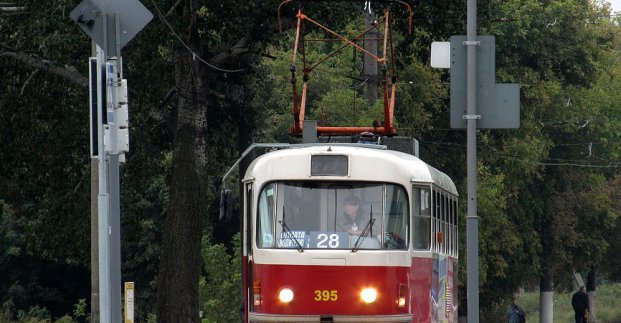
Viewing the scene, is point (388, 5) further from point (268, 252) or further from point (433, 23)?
point (268, 252)

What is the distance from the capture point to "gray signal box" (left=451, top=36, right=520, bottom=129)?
1512cm

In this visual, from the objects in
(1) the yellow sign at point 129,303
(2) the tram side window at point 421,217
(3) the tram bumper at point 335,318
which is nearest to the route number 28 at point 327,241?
(3) the tram bumper at point 335,318

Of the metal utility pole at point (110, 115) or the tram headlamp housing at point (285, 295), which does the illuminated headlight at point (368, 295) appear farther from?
the metal utility pole at point (110, 115)

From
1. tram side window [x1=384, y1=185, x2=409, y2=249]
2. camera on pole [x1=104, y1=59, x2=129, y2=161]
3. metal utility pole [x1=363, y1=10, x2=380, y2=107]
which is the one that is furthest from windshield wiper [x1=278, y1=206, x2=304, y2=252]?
metal utility pole [x1=363, y1=10, x2=380, y2=107]

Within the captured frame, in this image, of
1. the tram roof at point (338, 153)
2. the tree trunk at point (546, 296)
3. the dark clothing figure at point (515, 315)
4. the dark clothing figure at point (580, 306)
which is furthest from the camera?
the tree trunk at point (546, 296)

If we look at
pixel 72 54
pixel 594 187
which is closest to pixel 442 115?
pixel 594 187

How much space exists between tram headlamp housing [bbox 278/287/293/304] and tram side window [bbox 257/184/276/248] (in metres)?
0.55

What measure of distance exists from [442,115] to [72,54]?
21096mm

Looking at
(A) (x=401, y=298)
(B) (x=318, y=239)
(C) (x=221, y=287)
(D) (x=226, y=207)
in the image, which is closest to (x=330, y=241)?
(B) (x=318, y=239)

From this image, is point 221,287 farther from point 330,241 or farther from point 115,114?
point 115,114

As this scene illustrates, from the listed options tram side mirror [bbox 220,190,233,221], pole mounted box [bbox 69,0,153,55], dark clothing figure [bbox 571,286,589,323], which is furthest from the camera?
dark clothing figure [bbox 571,286,589,323]

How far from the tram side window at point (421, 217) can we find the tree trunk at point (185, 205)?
10335 mm

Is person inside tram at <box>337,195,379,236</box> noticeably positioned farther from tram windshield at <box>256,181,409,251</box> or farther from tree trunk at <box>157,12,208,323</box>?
tree trunk at <box>157,12,208,323</box>

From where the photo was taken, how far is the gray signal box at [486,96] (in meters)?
15.1
